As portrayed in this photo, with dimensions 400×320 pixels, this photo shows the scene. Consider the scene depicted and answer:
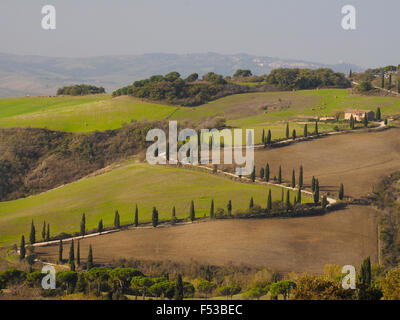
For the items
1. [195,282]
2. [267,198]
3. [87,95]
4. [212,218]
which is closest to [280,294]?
[195,282]

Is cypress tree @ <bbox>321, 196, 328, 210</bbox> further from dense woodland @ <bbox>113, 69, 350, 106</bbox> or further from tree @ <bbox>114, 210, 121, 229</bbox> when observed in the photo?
dense woodland @ <bbox>113, 69, 350, 106</bbox>

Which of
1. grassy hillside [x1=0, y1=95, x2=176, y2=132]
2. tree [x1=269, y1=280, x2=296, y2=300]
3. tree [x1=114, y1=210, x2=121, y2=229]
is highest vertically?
grassy hillside [x1=0, y1=95, x2=176, y2=132]

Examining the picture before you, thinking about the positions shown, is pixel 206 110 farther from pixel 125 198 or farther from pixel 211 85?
pixel 125 198

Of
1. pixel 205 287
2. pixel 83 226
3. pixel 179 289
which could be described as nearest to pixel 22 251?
Result: pixel 83 226

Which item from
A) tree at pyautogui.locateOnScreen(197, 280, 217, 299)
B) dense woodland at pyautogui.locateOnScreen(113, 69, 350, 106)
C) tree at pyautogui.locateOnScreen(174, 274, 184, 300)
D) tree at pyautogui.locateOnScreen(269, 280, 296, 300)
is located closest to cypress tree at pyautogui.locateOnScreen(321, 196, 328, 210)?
tree at pyautogui.locateOnScreen(197, 280, 217, 299)

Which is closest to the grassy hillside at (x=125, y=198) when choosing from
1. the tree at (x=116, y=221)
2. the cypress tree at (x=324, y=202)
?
the tree at (x=116, y=221)

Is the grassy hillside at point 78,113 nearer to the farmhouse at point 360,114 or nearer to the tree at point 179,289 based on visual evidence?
the farmhouse at point 360,114

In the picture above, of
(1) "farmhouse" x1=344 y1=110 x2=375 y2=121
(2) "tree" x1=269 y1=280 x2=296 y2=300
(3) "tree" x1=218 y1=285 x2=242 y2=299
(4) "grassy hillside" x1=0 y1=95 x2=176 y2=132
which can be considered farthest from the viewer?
(4) "grassy hillside" x1=0 y1=95 x2=176 y2=132
